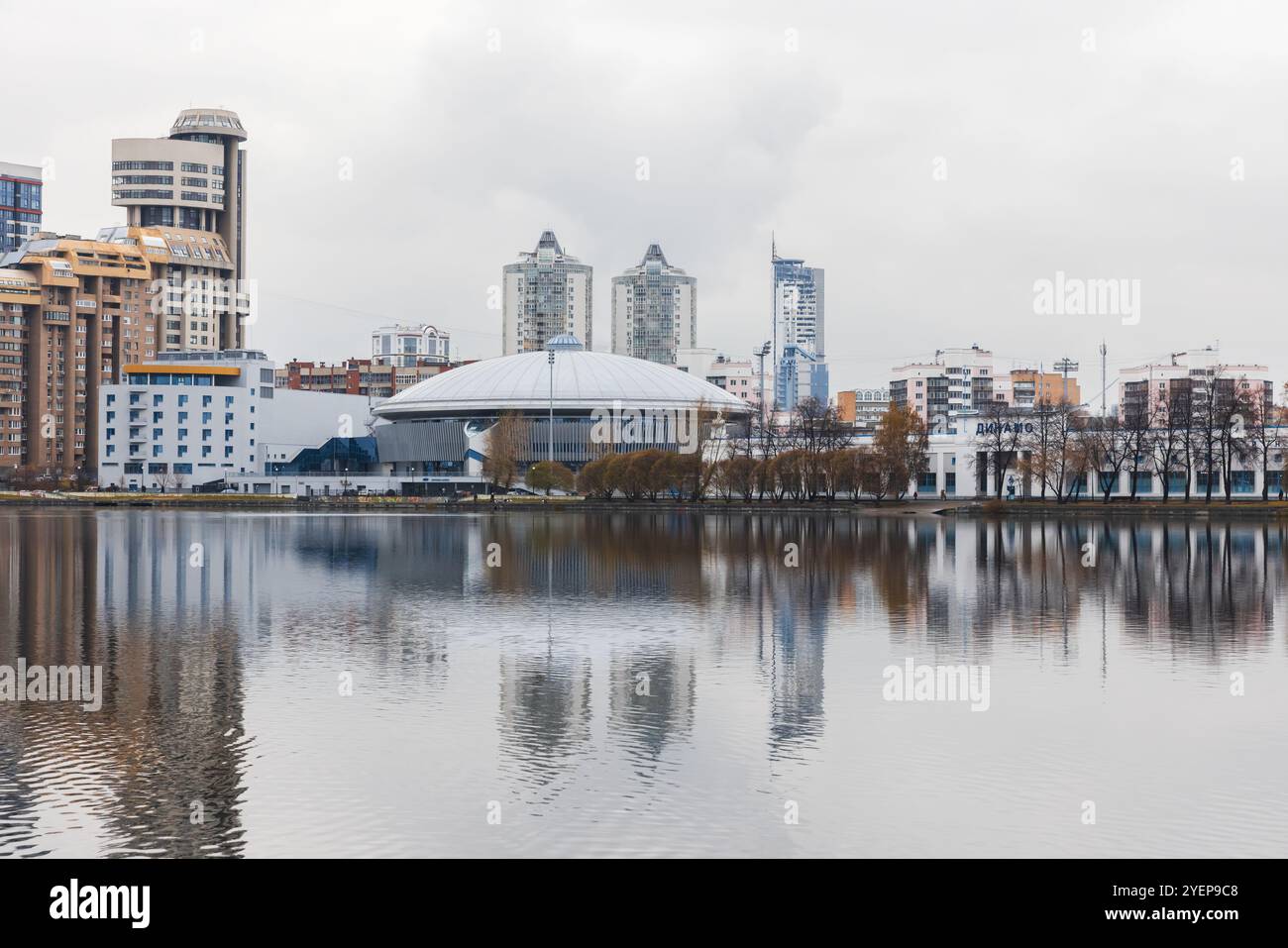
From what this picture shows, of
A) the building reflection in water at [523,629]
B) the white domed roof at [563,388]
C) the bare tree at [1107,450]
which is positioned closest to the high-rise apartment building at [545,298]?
the white domed roof at [563,388]

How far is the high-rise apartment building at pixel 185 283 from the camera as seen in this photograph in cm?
11781

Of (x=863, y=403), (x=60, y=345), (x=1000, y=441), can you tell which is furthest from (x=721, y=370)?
(x=1000, y=441)

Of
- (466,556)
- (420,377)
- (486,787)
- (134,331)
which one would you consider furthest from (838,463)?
(420,377)

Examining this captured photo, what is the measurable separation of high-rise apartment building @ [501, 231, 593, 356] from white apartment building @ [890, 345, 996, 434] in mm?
52434

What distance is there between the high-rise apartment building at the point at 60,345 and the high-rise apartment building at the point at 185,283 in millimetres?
4867

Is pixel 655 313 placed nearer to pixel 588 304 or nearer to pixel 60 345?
pixel 588 304

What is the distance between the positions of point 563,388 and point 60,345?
37.0 metres

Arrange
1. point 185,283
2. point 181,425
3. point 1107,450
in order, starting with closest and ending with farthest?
point 1107,450 → point 181,425 → point 185,283

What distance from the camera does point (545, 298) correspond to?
189 meters

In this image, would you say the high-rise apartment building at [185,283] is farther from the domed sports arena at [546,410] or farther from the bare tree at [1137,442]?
the bare tree at [1137,442]

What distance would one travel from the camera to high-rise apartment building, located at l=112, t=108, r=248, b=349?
129m

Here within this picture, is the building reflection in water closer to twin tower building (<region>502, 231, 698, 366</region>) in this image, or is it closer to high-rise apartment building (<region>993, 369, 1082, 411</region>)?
high-rise apartment building (<region>993, 369, 1082, 411</region>)
